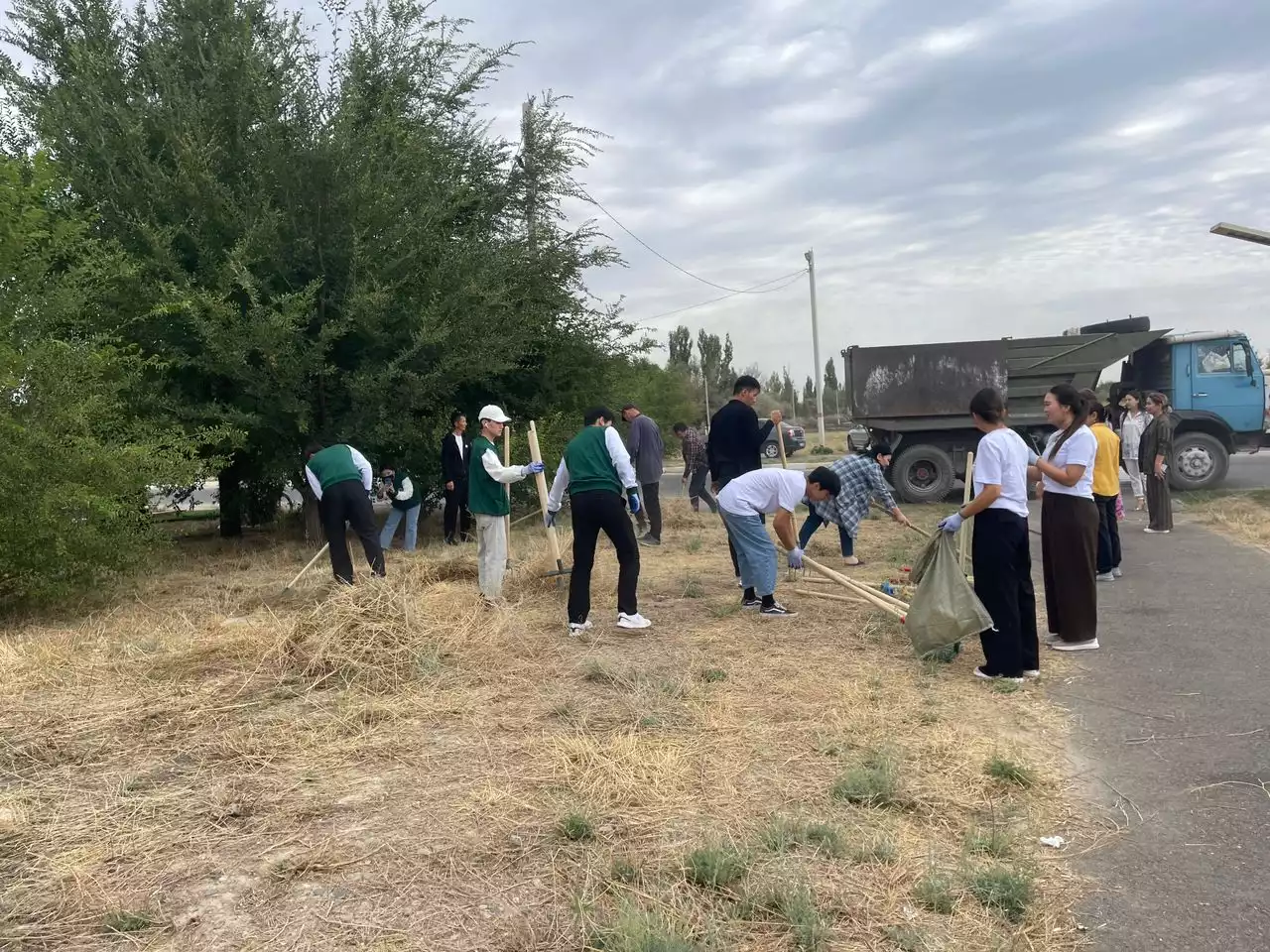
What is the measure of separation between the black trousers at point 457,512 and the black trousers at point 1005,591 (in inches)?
260

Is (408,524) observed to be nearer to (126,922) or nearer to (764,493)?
(764,493)

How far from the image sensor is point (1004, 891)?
112 inches

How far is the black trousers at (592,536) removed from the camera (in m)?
6.34

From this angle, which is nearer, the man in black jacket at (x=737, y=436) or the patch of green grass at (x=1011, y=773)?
the patch of green grass at (x=1011, y=773)

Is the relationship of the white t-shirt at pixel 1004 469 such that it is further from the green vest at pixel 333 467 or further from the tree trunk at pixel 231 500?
the tree trunk at pixel 231 500

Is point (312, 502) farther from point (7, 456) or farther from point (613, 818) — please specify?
point (613, 818)

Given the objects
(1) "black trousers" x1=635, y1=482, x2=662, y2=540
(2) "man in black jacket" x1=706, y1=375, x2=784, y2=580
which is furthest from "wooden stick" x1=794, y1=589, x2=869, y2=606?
(1) "black trousers" x1=635, y1=482, x2=662, y2=540

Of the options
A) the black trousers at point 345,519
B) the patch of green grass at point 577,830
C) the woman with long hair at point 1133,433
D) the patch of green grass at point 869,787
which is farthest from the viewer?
the woman with long hair at point 1133,433

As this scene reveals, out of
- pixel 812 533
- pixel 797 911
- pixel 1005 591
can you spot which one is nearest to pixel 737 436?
pixel 812 533

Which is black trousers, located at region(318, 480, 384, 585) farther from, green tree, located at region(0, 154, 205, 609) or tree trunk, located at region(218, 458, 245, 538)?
tree trunk, located at region(218, 458, 245, 538)

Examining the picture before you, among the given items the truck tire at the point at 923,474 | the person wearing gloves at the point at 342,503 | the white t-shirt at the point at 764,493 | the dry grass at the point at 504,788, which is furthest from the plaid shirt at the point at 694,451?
the dry grass at the point at 504,788

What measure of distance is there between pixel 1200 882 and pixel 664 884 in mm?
1708

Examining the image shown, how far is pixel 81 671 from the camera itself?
5.53 meters

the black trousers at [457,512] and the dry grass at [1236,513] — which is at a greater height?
the black trousers at [457,512]
